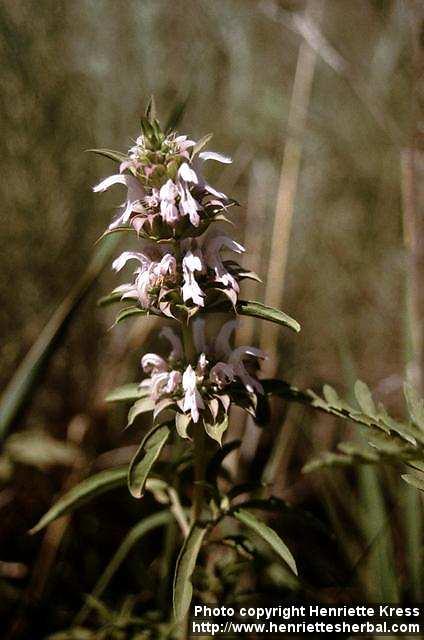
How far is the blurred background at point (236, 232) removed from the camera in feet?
5.43

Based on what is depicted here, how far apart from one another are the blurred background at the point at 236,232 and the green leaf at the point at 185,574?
17.5 inches

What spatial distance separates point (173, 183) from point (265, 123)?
6.13 ft

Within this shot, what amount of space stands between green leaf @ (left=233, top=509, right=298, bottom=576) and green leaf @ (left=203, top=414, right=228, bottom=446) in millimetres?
184

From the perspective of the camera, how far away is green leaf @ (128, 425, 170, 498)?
99 centimetres

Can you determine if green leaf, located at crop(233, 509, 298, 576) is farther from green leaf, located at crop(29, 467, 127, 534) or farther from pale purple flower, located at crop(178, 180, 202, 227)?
pale purple flower, located at crop(178, 180, 202, 227)

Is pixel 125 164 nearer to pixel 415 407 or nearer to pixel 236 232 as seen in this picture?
pixel 415 407

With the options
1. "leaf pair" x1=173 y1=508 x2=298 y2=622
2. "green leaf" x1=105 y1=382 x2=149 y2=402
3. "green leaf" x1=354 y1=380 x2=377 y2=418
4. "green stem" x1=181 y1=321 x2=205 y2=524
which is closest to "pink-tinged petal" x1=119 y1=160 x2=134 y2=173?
"green stem" x1=181 y1=321 x2=205 y2=524

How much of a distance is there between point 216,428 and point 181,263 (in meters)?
0.27

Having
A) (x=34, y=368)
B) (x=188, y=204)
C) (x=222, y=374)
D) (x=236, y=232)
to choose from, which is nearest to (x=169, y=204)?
(x=188, y=204)

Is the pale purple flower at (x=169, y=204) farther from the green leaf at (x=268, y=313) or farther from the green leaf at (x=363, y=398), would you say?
the green leaf at (x=363, y=398)

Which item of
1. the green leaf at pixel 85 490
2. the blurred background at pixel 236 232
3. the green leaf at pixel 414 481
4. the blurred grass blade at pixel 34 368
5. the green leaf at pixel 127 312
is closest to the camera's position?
the green leaf at pixel 414 481

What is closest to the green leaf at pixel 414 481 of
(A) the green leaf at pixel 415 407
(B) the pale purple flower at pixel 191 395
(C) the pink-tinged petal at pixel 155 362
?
(A) the green leaf at pixel 415 407

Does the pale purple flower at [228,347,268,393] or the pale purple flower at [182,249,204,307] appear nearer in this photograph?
the pale purple flower at [182,249,204,307]

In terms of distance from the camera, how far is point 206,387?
1045 millimetres
